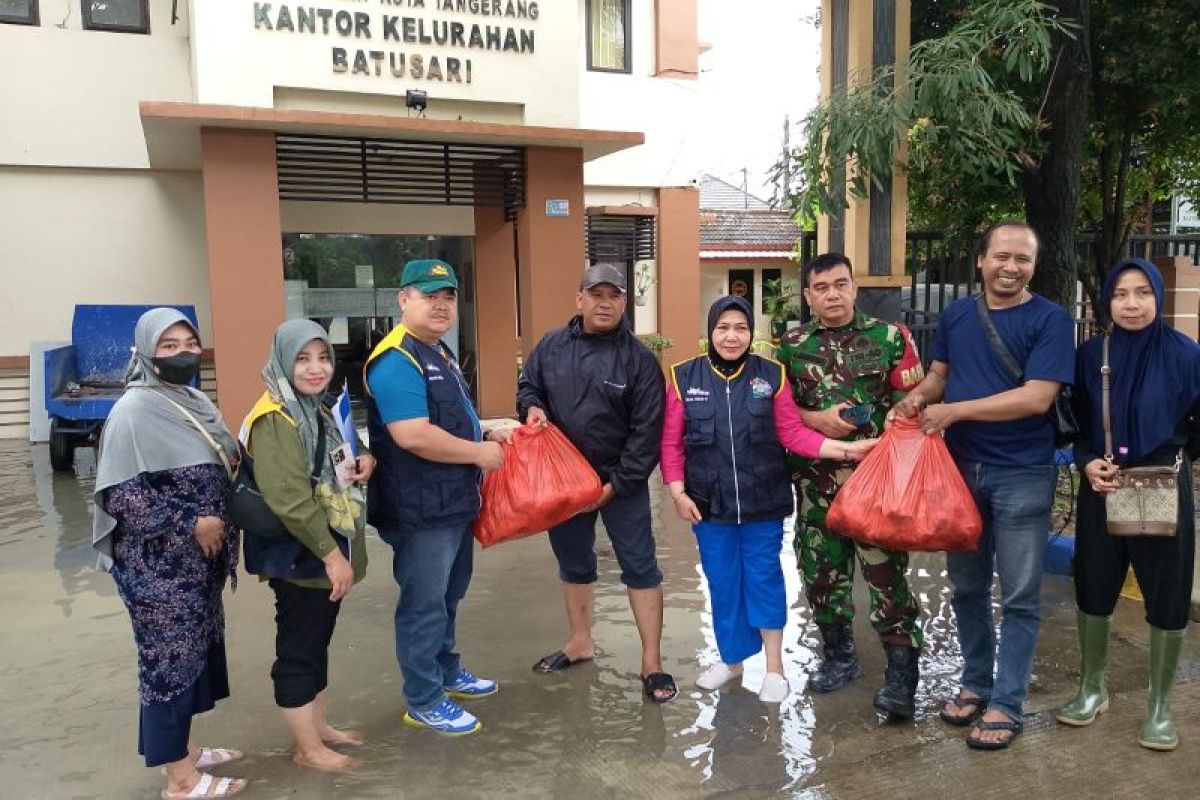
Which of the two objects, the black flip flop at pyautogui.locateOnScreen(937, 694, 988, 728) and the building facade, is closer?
the black flip flop at pyautogui.locateOnScreen(937, 694, 988, 728)

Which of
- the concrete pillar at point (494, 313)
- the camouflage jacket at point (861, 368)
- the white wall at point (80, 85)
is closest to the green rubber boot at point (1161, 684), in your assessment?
the camouflage jacket at point (861, 368)

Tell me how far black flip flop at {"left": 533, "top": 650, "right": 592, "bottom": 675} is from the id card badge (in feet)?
4.35

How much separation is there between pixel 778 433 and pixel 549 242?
6312mm

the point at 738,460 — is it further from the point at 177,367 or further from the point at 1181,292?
the point at 1181,292

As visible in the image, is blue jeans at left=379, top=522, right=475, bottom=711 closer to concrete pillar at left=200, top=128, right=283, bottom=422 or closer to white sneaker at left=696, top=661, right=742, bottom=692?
white sneaker at left=696, top=661, right=742, bottom=692

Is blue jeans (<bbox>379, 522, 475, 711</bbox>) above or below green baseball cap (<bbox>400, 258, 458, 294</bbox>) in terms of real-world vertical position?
below

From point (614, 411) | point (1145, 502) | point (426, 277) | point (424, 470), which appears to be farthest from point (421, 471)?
point (1145, 502)

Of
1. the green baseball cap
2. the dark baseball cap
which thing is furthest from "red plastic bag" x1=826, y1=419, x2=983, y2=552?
the green baseball cap

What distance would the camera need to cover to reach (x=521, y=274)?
973cm

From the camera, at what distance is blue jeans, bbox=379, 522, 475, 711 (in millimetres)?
3359

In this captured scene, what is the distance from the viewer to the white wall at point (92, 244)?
1048cm

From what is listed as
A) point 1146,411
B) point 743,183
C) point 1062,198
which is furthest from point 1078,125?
point 743,183

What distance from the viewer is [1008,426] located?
3.26 meters

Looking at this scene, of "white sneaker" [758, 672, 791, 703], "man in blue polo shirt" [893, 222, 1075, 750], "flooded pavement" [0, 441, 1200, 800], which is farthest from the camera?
"white sneaker" [758, 672, 791, 703]
